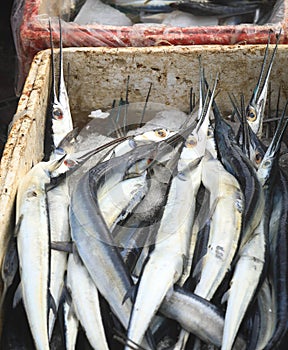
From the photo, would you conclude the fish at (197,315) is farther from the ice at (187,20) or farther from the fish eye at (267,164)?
the ice at (187,20)

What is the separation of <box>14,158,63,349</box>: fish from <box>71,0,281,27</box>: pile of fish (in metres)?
1.98

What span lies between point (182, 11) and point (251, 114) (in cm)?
153

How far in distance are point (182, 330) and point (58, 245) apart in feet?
1.76

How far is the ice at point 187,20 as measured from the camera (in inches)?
161

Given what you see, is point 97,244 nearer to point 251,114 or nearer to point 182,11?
point 251,114

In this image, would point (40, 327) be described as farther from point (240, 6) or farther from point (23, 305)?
point (240, 6)

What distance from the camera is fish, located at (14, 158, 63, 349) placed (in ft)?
6.44

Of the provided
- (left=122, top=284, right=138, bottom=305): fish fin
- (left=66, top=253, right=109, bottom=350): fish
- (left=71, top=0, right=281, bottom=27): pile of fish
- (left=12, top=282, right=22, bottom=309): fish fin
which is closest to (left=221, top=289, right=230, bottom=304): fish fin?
(left=122, top=284, right=138, bottom=305): fish fin

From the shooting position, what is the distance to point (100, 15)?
4.02 meters

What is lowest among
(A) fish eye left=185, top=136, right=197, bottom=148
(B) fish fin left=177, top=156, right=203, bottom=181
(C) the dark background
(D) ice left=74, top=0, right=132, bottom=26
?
(C) the dark background

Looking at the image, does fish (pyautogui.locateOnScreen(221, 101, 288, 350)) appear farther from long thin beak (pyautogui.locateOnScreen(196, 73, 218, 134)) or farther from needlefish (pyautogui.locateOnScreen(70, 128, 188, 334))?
long thin beak (pyautogui.locateOnScreen(196, 73, 218, 134))

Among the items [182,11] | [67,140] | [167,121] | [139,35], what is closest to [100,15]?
[182,11]

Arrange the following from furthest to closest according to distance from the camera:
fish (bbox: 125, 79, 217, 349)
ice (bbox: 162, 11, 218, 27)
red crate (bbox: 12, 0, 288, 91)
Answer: ice (bbox: 162, 11, 218, 27) < red crate (bbox: 12, 0, 288, 91) < fish (bbox: 125, 79, 217, 349)

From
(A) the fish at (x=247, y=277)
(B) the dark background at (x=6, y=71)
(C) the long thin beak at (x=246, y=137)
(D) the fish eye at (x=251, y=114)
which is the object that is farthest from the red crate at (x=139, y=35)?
(A) the fish at (x=247, y=277)
